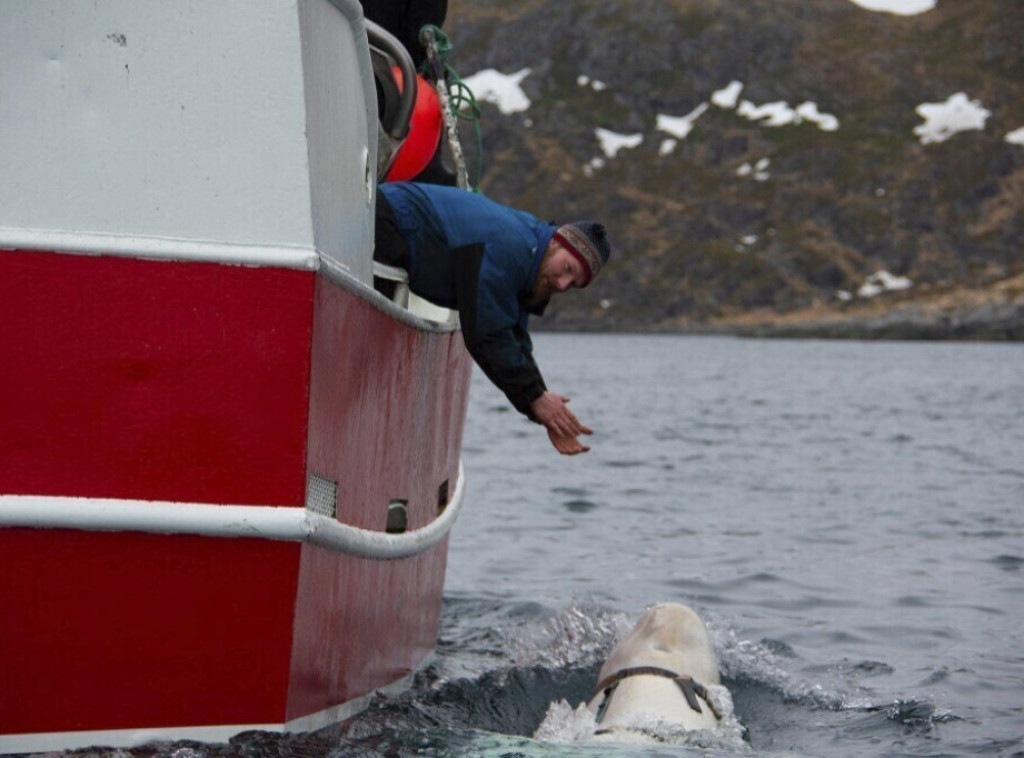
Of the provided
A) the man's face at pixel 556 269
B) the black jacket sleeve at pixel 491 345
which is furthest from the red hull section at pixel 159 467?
the man's face at pixel 556 269

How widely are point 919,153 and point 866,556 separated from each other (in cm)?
15475

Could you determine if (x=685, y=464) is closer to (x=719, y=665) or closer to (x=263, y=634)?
(x=719, y=665)

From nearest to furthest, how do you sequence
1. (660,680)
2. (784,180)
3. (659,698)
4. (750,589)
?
1. (659,698)
2. (660,680)
3. (750,589)
4. (784,180)

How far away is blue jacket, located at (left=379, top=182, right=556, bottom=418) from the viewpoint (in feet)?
17.7

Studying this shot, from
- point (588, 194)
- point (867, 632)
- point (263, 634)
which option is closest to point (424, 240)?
point (263, 634)

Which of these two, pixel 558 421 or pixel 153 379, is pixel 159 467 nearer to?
pixel 153 379

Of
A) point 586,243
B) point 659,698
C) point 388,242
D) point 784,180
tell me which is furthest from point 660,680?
point 784,180

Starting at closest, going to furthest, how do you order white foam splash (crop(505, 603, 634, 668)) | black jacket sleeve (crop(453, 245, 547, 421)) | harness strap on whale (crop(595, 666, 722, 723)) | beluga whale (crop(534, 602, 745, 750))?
1. black jacket sleeve (crop(453, 245, 547, 421))
2. beluga whale (crop(534, 602, 745, 750))
3. harness strap on whale (crop(595, 666, 722, 723))
4. white foam splash (crop(505, 603, 634, 668))

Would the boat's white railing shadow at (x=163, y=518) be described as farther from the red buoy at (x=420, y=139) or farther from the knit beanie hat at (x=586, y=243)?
the red buoy at (x=420, y=139)

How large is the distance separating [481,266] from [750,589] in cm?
653

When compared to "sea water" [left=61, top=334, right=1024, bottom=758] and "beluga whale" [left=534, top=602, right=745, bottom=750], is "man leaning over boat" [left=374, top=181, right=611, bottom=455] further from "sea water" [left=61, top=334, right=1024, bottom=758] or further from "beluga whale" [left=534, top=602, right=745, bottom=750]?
"sea water" [left=61, top=334, right=1024, bottom=758]

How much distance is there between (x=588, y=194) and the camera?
16288cm

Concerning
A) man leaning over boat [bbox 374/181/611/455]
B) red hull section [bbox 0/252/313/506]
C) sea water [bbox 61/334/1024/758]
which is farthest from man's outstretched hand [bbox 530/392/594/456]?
red hull section [bbox 0/252/313/506]

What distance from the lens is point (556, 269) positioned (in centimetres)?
555
